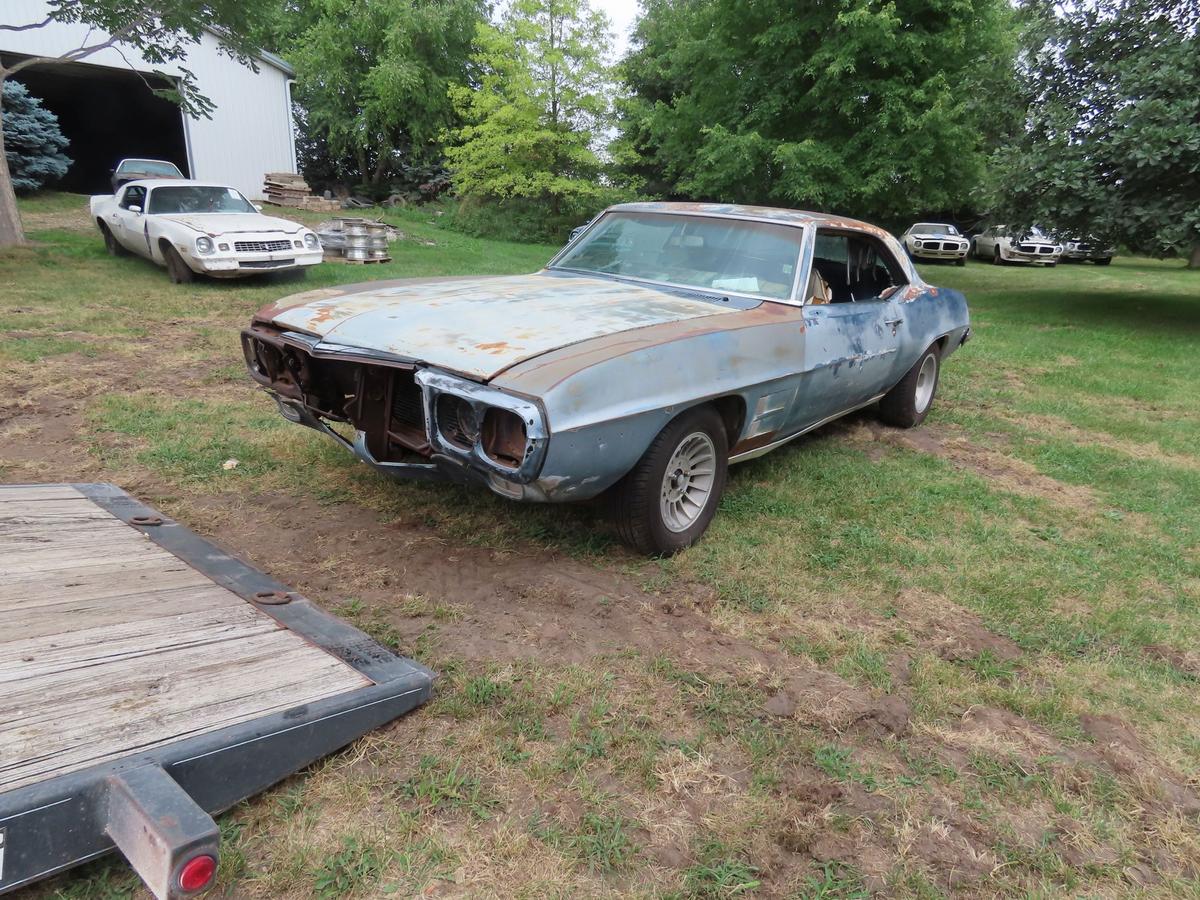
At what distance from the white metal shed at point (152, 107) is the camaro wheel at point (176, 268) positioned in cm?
840

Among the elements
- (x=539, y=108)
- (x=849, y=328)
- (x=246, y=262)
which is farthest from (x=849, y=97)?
(x=849, y=328)

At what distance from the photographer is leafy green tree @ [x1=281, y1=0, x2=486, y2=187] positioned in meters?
24.5

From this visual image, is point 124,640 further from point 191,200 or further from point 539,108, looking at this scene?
point 539,108

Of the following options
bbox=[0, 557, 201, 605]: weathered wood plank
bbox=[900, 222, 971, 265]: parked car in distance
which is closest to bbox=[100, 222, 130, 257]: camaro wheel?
bbox=[0, 557, 201, 605]: weathered wood plank

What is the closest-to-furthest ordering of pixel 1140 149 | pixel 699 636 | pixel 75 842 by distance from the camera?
pixel 75 842 < pixel 699 636 < pixel 1140 149

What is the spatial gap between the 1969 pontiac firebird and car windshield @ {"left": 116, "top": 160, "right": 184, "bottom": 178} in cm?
1667

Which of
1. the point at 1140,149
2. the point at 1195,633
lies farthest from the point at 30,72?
the point at 1195,633

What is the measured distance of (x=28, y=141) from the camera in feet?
58.4

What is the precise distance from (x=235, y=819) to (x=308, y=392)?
1977 millimetres

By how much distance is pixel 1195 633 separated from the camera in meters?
3.25

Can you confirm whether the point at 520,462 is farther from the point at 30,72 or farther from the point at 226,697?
the point at 30,72

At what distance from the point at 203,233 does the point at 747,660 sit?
951cm

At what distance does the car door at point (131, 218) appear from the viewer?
1076 cm

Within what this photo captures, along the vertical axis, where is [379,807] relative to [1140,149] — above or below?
below
